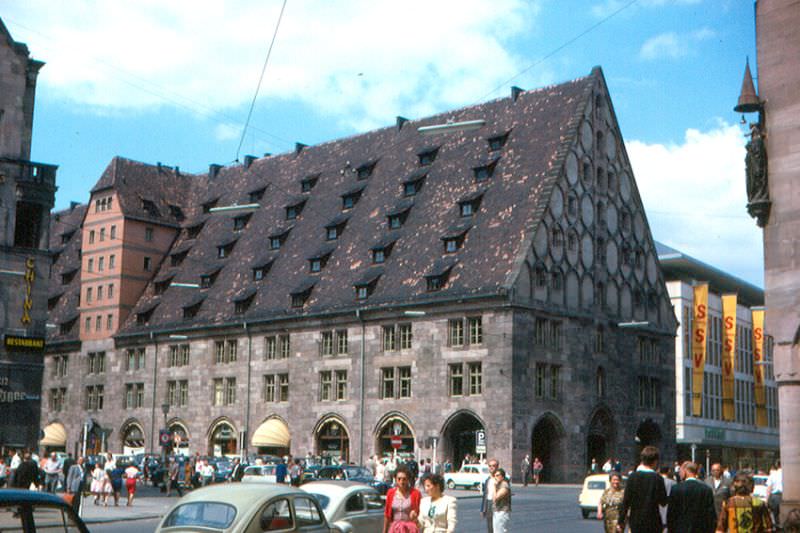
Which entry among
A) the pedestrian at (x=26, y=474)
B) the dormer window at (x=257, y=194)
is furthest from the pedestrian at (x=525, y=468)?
the pedestrian at (x=26, y=474)

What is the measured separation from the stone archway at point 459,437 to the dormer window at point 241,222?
2174 cm

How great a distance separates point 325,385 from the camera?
60156mm

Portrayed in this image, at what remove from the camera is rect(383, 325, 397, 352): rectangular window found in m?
57.1

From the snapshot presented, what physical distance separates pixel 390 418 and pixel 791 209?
35870mm

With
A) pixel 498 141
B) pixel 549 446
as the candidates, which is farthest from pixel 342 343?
pixel 498 141

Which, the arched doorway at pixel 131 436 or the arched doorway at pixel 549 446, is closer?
the arched doorway at pixel 549 446

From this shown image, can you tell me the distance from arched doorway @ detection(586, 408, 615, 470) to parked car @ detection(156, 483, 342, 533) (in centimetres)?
4379

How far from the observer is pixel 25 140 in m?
47.9

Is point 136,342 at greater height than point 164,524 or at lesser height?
greater

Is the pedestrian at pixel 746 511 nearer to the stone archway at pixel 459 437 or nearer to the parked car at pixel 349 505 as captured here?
the parked car at pixel 349 505

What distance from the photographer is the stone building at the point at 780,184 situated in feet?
74.2

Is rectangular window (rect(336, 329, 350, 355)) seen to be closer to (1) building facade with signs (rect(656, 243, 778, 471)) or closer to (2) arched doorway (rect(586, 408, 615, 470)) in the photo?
(2) arched doorway (rect(586, 408, 615, 470))

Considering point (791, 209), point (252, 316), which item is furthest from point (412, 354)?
point (791, 209)

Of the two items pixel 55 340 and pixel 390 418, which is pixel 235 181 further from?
pixel 390 418
